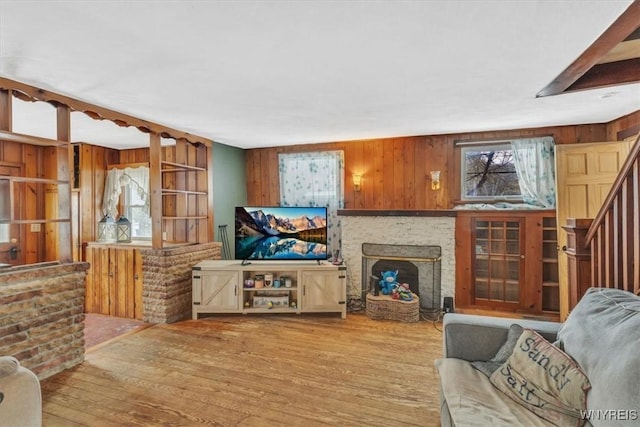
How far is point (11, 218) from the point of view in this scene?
4.16 metres

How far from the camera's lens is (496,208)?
→ 4.04 m

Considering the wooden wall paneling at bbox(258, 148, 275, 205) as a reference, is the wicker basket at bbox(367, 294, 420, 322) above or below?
below

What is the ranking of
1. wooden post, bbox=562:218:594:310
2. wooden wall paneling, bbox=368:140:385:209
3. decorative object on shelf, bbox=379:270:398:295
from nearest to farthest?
wooden post, bbox=562:218:594:310 < decorative object on shelf, bbox=379:270:398:295 < wooden wall paneling, bbox=368:140:385:209

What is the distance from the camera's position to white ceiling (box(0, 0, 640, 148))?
5.29 ft

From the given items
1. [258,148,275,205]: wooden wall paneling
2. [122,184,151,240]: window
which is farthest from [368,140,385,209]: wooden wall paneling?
[122,184,151,240]: window

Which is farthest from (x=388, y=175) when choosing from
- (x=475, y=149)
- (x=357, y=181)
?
(x=475, y=149)

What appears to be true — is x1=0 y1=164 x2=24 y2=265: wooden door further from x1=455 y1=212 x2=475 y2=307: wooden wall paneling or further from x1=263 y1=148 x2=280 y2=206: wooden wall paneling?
x1=455 y1=212 x2=475 y2=307: wooden wall paneling

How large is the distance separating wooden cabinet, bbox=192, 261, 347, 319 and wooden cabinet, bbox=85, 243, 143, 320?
748 millimetres

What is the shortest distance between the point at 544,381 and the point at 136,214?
16.8 feet

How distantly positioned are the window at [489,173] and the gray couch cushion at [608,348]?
2.61m

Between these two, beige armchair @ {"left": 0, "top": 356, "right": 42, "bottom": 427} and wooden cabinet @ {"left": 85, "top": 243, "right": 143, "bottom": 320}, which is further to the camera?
wooden cabinet @ {"left": 85, "top": 243, "right": 143, "bottom": 320}

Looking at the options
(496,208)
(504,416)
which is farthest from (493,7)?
(496,208)

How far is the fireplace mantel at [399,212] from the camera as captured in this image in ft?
13.6

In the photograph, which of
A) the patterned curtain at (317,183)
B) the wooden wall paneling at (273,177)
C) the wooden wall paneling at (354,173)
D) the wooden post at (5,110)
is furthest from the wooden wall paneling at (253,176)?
the wooden post at (5,110)
